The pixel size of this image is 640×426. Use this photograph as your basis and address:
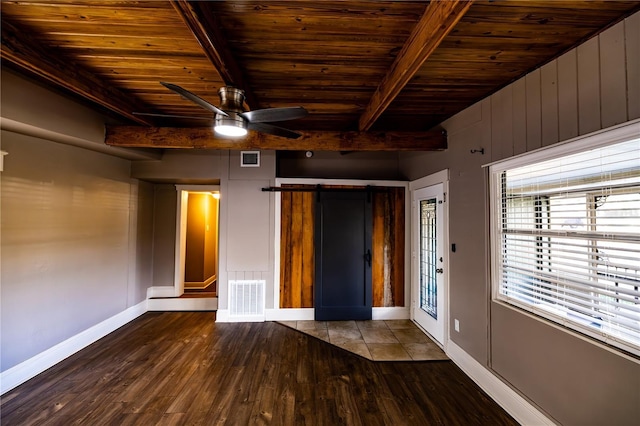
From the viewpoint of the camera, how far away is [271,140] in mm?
3428

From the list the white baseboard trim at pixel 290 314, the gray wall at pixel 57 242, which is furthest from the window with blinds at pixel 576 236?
the gray wall at pixel 57 242

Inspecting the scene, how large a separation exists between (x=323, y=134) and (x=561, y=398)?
10.4 ft

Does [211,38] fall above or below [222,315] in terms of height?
above

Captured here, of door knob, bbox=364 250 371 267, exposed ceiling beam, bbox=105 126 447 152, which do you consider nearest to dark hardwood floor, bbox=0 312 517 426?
door knob, bbox=364 250 371 267

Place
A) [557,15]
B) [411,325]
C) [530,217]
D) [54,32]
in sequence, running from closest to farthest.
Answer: [557,15]
[54,32]
[530,217]
[411,325]

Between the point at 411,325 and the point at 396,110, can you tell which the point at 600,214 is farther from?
the point at 411,325

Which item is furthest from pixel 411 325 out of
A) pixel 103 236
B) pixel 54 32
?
pixel 54 32

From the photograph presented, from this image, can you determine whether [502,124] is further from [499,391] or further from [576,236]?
[499,391]

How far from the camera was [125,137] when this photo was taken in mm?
3283

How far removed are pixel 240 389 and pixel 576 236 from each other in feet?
9.89

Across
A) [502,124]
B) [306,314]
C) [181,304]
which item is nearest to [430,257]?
[502,124]

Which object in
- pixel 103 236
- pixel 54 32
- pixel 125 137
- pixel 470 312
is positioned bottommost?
pixel 470 312

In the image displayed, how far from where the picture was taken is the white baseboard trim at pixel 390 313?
14.3 ft

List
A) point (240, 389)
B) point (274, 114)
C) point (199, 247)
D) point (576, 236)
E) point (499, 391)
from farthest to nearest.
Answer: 1. point (199, 247)
2. point (240, 389)
3. point (499, 391)
4. point (274, 114)
5. point (576, 236)
